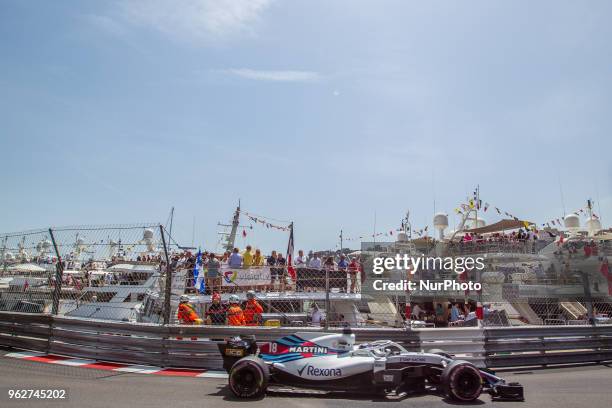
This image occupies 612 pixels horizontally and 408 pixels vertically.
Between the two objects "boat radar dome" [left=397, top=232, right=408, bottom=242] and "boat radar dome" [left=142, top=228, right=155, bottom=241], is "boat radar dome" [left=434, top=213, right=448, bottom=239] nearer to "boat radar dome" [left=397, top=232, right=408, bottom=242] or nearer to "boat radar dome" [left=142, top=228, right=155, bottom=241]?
"boat radar dome" [left=397, top=232, right=408, bottom=242]

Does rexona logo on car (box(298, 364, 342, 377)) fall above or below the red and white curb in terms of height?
above

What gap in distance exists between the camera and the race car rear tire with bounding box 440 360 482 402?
5980 mm

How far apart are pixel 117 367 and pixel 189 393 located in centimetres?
240

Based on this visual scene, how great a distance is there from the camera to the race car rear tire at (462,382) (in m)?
5.98

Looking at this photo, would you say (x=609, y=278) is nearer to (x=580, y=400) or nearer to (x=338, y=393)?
(x=580, y=400)

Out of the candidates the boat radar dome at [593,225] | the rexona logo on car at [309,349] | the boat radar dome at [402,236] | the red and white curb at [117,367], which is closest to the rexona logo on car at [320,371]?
the rexona logo on car at [309,349]

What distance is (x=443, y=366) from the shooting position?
6320 millimetres

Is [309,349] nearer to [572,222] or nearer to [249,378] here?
[249,378]

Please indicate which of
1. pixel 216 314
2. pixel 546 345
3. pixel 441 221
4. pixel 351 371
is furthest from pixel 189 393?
pixel 441 221

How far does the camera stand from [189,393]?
20.1 ft

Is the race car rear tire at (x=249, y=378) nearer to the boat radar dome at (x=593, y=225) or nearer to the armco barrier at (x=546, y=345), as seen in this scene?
the armco barrier at (x=546, y=345)

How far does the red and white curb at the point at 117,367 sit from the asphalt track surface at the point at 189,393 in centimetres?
26

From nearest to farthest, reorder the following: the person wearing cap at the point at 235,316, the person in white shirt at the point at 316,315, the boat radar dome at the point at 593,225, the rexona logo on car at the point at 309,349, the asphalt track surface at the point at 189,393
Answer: the asphalt track surface at the point at 189,393 → the rexona logo on car at the point at 309,349 → the person wearing cap at the point at 235,316 → the person in white shirt at the point at 316,315 → the boat radar dome at the point at 593,225

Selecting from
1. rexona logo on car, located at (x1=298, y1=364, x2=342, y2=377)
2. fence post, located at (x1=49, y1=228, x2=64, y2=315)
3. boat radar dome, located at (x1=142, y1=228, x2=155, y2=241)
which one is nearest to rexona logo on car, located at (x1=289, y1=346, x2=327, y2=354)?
rexona logo on car, located at (x1=298, y1=364, x2=342, y2=377)
